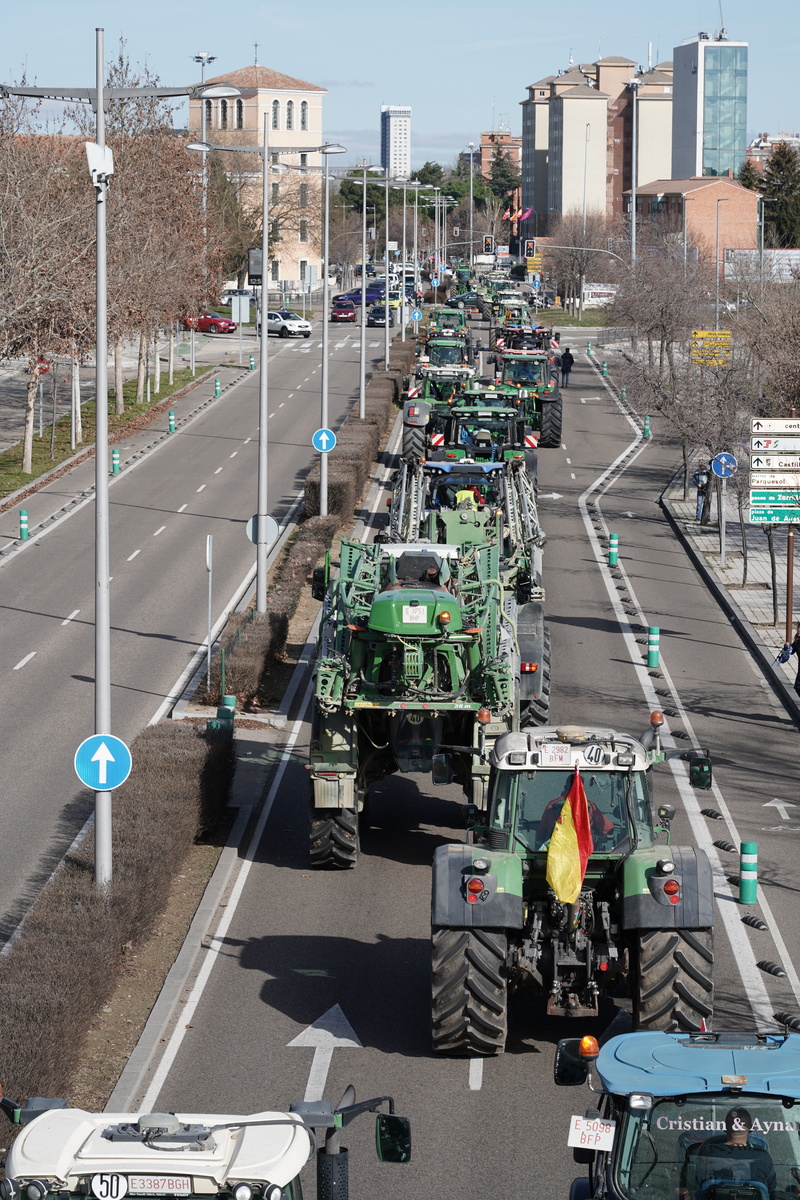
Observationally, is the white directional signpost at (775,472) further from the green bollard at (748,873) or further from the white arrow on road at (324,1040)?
the white arrow on road at (324,1040)

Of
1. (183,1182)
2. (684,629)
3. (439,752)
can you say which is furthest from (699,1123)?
(684,629)

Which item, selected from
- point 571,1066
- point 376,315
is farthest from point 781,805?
point 376,315

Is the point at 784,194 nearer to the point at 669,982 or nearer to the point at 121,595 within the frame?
the point at 121,595

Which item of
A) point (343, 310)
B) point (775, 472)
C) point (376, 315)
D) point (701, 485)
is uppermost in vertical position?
point (343, 310)

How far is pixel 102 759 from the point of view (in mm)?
15336

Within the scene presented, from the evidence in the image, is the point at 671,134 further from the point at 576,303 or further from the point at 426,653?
the point at 426,653

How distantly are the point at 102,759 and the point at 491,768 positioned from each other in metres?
3.74

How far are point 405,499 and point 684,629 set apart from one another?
6690 mm

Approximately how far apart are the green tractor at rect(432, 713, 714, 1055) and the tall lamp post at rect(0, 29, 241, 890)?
13.6 ft

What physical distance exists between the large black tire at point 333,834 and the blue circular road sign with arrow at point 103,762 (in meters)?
3.04

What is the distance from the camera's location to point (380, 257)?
14738cm

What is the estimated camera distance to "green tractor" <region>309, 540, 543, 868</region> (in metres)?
17.5

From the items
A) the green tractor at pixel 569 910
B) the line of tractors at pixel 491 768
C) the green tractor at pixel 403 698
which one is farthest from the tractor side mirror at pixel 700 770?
the green tractor at pixel 403 698

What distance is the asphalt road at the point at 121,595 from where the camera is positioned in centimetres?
2092
